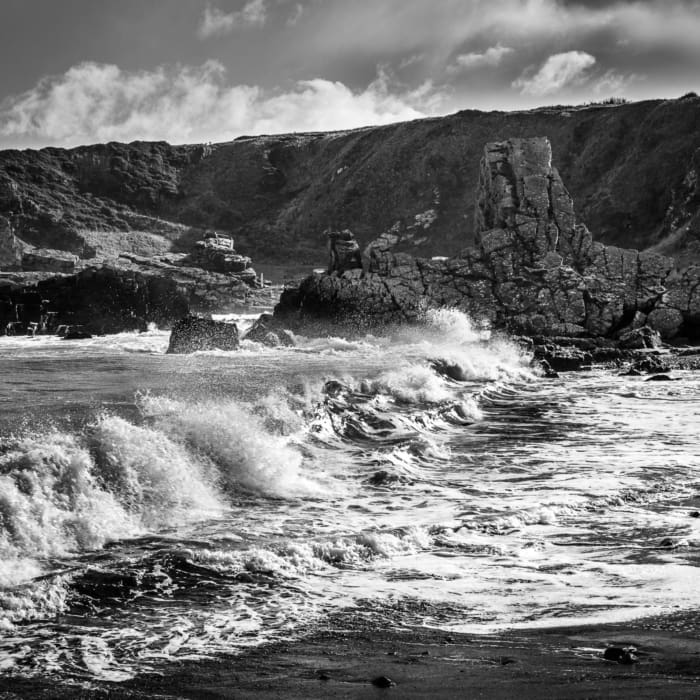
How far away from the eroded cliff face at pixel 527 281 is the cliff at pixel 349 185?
1200 centimetres

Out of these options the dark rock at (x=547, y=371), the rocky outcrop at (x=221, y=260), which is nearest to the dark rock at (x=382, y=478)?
the dark rock at (x=547, y=371)

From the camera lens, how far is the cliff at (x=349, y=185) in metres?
62.1

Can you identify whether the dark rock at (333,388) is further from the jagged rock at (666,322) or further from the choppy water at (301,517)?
the jagged rock at (666,322)

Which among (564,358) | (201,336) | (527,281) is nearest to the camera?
(564,358)

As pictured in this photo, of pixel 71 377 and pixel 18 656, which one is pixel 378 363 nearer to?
pixel 71 377

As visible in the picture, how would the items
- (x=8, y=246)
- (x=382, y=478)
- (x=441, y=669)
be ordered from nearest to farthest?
(x=441, y=669) → (x=382, y=478) → (x=8, y=246)

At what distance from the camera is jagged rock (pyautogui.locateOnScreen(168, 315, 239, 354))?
101 feet

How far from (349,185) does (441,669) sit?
3242 inches

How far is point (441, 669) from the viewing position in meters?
5.89

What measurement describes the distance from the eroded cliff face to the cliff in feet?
39.4

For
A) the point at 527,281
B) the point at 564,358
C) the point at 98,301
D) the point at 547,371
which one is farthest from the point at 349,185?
the point at 547,371

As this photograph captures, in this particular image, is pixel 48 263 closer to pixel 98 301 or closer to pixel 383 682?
pixel 98 301

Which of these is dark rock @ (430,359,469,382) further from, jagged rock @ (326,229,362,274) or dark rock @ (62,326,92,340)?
dark rock @ (62,326,92,340)

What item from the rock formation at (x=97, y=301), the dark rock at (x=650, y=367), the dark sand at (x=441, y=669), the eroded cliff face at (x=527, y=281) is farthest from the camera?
the rock formation at (x=97, y=301)
